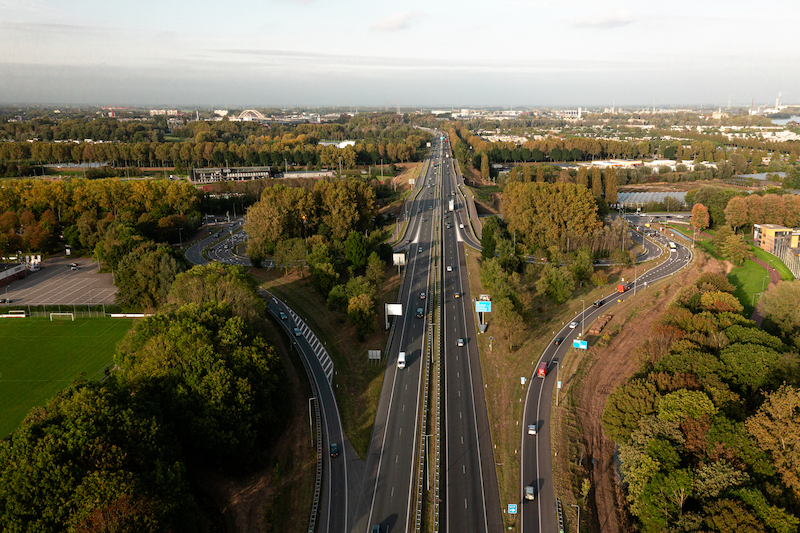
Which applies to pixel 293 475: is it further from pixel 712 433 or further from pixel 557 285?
pixel 557 285

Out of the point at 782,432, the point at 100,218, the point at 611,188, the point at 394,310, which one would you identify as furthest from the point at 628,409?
the point at 100,218

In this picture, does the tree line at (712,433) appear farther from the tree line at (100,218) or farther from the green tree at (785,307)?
the tree line at (100,218)

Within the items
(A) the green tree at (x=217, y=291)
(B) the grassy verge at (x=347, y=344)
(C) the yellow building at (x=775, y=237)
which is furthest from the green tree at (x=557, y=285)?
(C) the yellow building at (x=775, y=237)

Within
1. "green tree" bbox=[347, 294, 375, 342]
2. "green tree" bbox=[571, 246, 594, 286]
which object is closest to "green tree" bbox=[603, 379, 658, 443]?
"green tree" bbox=[347, 294, 375, 342]

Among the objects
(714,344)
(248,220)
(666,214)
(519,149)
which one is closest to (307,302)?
(248,220)

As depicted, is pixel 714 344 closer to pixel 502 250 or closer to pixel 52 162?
pixel 502 250

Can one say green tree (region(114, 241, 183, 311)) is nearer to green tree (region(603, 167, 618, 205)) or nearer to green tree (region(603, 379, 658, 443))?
green tree (region(603, 379, 658, 443))
